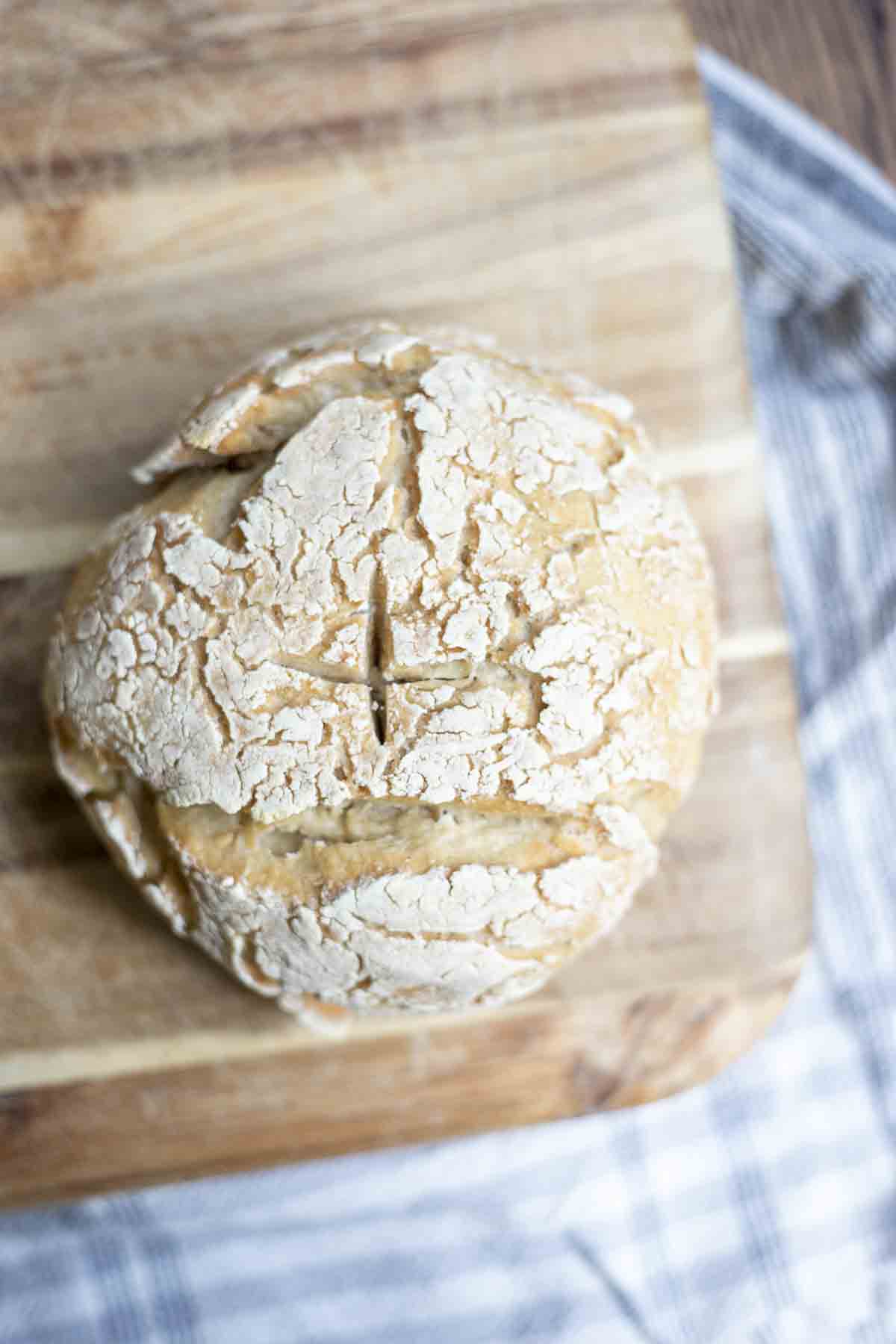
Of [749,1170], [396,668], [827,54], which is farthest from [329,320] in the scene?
[749,1170]

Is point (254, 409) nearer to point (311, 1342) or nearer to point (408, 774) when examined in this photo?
point (408, 774)

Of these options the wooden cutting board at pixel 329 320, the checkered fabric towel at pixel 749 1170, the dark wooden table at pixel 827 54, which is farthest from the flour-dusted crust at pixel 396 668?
the dark wooden table at pixel 827 54

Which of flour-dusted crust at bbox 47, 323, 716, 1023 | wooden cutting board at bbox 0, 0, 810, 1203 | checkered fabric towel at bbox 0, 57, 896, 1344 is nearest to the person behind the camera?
flour-dusted crust at bbox 47, 323, 716, 1023

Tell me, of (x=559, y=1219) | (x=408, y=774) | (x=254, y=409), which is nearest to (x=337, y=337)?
(x=254, y=409)

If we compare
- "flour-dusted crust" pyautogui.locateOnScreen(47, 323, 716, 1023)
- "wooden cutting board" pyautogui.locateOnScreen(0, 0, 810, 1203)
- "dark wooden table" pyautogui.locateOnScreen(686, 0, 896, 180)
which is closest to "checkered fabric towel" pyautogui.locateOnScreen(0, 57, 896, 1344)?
"dark wooden table" pyautogui.locateOnScreen(686, 0, 896, 180)

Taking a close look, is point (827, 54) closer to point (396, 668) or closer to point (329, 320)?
point (329, 320)

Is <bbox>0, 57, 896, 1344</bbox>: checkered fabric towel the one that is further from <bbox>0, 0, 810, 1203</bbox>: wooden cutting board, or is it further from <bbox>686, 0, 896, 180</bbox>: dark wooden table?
<bbox>0, 0, 810, 1203</bbox>: wooden cutting board
